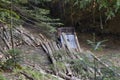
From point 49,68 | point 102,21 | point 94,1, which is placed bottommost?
point 49,68

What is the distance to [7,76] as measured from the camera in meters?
3.92

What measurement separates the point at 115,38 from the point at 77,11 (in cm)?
127

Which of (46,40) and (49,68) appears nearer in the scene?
(49,68)

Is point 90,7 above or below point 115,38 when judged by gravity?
above

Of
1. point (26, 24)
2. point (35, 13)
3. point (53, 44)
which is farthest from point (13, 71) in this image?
point (26, 24)

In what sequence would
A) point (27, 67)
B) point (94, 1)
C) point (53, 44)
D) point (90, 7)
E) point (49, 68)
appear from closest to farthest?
1. point (27, 67)
2. point (49, 68)
3. point (53, 44)
4. point (94, 1)
5. point (90, 7)

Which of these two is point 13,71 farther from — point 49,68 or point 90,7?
point 90,7

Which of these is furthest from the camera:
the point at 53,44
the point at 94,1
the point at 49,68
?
the point at 94,1

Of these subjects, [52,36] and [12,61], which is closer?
[12,61]

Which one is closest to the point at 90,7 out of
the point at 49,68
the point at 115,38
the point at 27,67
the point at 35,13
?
the point at 115,38

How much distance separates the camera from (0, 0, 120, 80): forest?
4246 millimetres

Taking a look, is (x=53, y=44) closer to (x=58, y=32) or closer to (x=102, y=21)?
(x=58, y=32)

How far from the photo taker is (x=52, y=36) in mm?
6406

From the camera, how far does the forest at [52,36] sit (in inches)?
167
